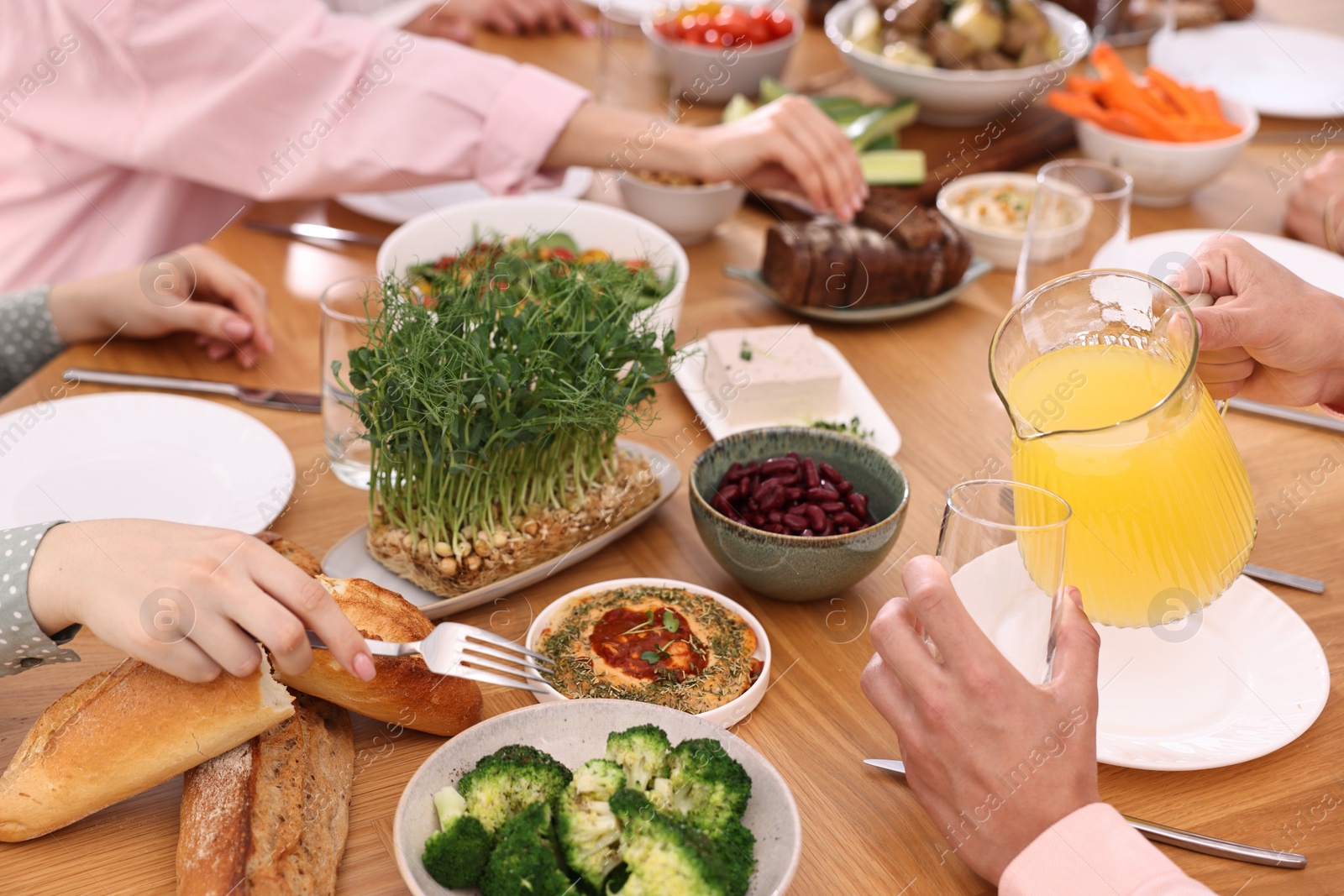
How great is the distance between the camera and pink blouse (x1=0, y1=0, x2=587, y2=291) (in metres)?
1.75

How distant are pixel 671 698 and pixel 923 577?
0.28 m

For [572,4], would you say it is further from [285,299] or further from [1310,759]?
[1310,759]

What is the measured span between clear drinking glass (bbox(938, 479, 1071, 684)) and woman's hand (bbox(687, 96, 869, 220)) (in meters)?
1.04

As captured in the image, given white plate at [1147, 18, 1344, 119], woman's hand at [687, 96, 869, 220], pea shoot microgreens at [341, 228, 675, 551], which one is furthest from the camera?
white plate at [1147, 18, 1344, 119]

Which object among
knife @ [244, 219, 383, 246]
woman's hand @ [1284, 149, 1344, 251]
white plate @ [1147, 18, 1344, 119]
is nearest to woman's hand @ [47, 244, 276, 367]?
knife @ [244, 219, 383, 246]

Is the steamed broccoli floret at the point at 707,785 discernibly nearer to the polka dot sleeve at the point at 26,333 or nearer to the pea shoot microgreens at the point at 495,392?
the pea shoot microgreens at the point at 495,392

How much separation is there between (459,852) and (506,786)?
62mm

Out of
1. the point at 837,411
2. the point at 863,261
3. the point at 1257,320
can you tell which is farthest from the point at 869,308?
the point at 1257,320

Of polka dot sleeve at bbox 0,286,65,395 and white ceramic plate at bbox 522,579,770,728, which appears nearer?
white ceramic plate at bbox 522,579,770,728

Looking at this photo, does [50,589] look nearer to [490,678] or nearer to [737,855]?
[490,678]

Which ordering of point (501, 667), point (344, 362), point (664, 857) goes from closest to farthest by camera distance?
point (664, 857), point (501, 667), point (344, 362)

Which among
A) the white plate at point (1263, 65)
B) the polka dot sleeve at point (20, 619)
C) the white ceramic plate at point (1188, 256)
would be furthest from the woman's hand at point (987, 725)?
the white plate at point (1263, 65)

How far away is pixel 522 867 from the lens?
29.8 inches

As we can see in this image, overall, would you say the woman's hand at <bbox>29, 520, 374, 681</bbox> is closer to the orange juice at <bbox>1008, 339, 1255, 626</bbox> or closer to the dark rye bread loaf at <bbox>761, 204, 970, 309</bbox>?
the orange juice at <bbox>1008, 339, 1255, 626</bbox>
